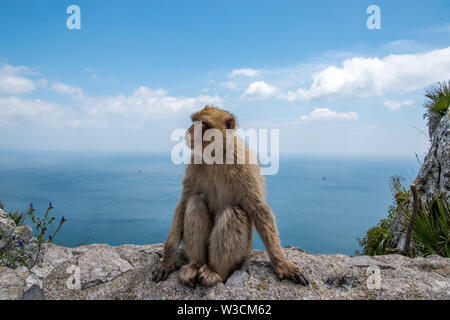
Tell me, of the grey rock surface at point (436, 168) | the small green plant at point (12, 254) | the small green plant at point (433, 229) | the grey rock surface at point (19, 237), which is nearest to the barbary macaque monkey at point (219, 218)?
the small green plant at point (12, 254)

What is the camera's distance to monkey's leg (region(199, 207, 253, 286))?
3535 millimetres

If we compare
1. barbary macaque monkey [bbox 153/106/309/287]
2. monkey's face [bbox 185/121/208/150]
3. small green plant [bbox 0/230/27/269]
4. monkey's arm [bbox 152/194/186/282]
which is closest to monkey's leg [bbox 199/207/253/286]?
barbary macaque monkey [bbox 153/106/309/287]

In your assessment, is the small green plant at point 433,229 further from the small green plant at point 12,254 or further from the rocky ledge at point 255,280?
the small green plant at point 12,254

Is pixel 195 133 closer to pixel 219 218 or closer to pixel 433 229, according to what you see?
pixel 219 218

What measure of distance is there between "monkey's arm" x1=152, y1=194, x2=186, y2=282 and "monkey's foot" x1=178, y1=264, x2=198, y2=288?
23 centimetres

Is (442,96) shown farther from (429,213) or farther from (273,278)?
(273,278)

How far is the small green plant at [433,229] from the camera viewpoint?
18.9ft

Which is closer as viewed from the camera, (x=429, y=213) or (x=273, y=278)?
(x=273, y=278)

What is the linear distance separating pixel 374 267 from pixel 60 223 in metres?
4.81

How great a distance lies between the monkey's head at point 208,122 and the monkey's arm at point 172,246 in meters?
0.94

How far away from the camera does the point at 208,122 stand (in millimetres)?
3818

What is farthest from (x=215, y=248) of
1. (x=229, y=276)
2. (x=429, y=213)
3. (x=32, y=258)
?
(x=429, y=213)

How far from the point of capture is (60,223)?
477 centimetres

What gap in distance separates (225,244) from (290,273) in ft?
2.79
